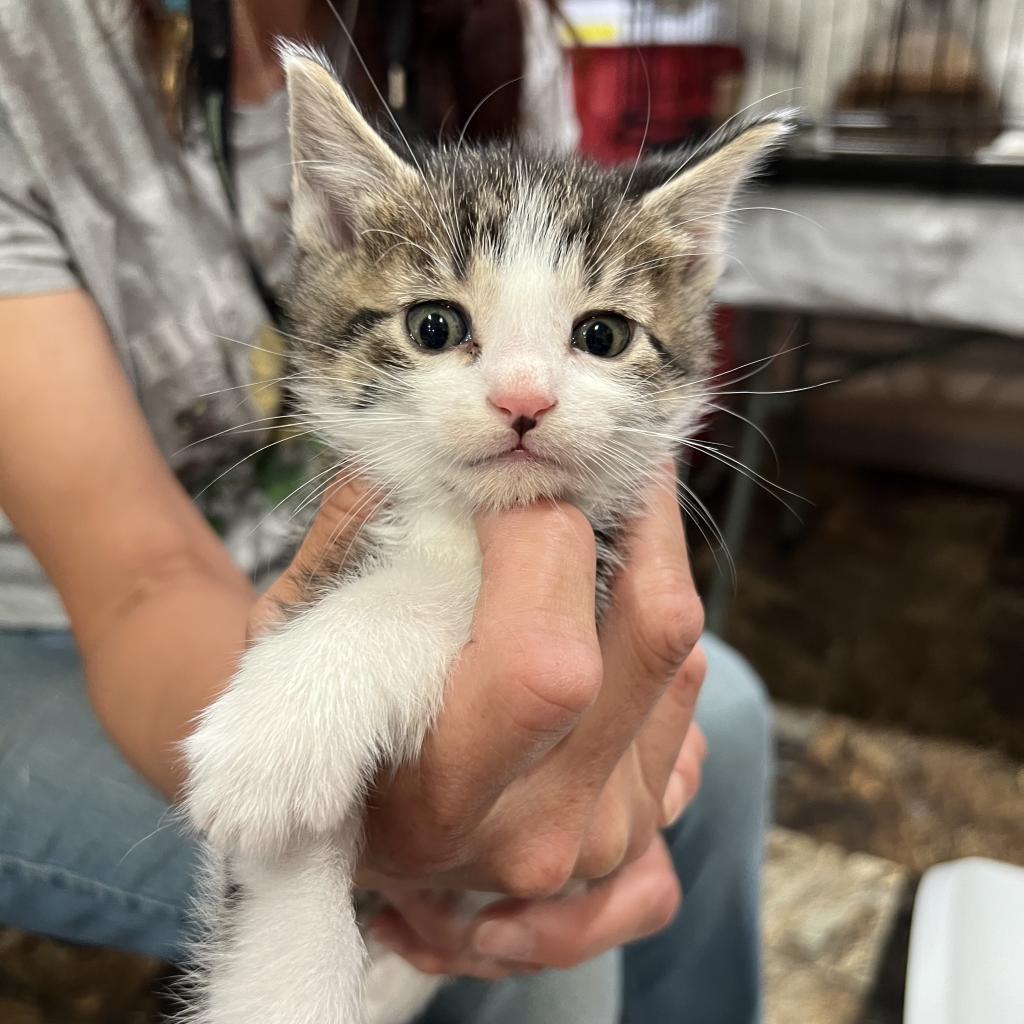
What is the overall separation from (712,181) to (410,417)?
1.38 ft

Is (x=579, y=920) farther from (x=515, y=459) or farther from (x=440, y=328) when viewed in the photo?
(x=440, y=328)

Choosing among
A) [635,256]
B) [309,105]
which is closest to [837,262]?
[635,256]

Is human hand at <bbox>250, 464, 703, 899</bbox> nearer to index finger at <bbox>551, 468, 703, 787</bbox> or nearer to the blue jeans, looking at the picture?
index finger at <bbox>551, 468, 703, 787</bbox>

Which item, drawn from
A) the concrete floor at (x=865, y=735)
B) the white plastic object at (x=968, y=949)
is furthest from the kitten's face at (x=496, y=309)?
the concrete floor at (x=865, y=735)

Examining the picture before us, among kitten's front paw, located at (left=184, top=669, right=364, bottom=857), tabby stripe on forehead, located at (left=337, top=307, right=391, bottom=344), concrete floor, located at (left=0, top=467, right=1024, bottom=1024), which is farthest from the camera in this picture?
concrete floor, located at (left=0, top=467, right=1024, bottom=1024)

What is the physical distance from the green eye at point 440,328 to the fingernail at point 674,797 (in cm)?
52

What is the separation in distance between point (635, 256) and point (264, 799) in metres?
0.61

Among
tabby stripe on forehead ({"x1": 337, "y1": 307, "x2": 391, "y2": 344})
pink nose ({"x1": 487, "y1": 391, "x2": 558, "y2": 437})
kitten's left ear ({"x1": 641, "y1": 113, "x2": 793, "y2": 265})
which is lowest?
pink nose ({"x1": 487, "y1": 391, "x2": 558, "y2": 437})

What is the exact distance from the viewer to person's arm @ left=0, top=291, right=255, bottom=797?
823mm

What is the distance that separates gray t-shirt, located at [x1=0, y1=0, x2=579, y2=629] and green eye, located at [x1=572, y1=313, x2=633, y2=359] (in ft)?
1.25

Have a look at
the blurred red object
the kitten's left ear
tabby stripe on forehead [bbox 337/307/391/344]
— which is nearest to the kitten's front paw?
tabby stripe on forehead [bbox 337/307/391/344]

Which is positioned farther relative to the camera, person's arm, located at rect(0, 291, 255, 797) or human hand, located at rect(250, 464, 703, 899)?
person's arm, located at rect(0, 291, 255, 797)

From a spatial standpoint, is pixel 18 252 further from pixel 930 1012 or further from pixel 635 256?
pixel 930 1012

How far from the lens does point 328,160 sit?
86cm
